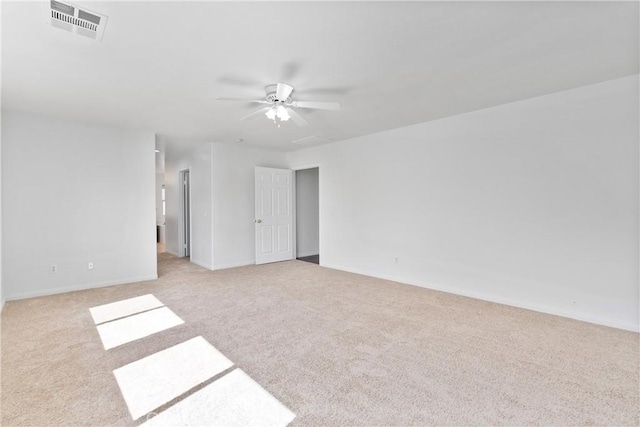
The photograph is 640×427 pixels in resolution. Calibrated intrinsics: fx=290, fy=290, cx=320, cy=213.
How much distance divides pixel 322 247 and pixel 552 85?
13.8 feet

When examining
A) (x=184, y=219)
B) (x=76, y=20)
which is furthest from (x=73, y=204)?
(x=76, y=20)

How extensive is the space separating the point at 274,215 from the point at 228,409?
15.1 ft

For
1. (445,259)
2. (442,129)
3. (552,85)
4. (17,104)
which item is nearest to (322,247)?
(445,259)

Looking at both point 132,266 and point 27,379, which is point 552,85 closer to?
point 27,379

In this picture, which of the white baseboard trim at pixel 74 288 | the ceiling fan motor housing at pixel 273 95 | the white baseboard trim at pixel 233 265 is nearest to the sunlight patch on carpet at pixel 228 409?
the ceiling fan motor housing at pixel 273 95

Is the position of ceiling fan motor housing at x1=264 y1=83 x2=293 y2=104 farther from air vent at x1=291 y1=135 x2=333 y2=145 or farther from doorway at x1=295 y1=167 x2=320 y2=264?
doorway at x1=295 y1=167 x2=320 y2=264

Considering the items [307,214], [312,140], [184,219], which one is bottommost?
[184,219]

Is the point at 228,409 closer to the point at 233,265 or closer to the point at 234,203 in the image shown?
the point at 233,265

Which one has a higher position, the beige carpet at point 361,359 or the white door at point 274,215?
the white door at point 274,215

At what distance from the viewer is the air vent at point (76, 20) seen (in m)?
1.77

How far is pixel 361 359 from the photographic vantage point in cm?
228

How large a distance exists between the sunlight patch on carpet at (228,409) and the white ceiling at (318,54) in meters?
2.42

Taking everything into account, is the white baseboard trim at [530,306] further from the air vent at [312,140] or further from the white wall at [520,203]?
the air vent at [312,140]

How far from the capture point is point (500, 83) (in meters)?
2.90
